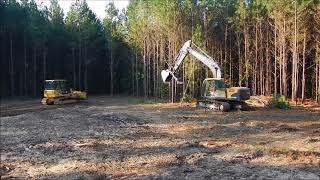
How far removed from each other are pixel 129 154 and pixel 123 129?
19.7ft

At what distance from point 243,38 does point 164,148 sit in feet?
98.1

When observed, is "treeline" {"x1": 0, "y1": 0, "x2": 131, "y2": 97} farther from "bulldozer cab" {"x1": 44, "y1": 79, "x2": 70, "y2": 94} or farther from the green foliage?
the green foliage

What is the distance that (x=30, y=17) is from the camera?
51.0 m

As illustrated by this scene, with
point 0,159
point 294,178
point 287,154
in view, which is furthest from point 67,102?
point 294,178

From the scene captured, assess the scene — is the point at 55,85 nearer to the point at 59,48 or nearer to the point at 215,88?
the point at 215,88

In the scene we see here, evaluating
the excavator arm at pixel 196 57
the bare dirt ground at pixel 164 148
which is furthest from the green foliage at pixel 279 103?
the bare dirt ground at pixel 164 148

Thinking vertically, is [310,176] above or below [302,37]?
below

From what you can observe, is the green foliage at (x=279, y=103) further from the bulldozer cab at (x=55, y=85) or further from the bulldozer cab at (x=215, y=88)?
the bulldozer cab at (x=55, y=85)

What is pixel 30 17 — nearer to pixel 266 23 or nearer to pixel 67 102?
pixel 67 102

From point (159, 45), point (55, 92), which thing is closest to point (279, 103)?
point (55, 92)

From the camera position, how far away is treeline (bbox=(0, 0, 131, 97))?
5028 cm

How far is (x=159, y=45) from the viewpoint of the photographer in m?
44.2

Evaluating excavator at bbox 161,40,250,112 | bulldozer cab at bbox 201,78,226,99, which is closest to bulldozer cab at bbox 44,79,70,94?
excavator at bbox 161,40,250,112

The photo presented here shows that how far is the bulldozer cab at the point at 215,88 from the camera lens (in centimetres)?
2662
